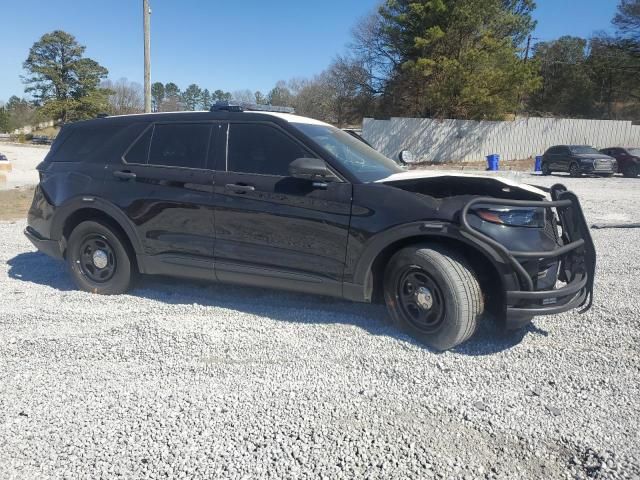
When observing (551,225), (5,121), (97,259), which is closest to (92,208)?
(97,259)

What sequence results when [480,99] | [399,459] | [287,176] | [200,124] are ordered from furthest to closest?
[480,99] < [200,124] < [287,176] < [399,459]

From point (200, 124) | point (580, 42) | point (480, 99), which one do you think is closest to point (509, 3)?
point (480, 99)

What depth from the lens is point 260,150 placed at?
13.9 ft

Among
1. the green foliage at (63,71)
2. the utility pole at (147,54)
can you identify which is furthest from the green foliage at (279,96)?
the utility pole at (147,54)

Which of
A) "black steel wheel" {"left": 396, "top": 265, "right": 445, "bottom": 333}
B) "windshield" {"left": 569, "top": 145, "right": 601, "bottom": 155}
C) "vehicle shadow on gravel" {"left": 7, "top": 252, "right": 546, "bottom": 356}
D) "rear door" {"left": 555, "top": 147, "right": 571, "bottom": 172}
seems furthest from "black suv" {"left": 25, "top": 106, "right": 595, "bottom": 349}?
"windshield" {"left": 569, "top": 145, "right": 601, "bottom": 155}

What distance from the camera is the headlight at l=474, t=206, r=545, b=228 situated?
3430mm

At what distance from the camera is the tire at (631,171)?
23.2 meters

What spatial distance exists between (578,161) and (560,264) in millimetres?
21301

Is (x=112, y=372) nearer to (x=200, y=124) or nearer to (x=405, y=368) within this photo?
(x=405, y=368)

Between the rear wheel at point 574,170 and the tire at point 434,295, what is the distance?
21864 millimetres

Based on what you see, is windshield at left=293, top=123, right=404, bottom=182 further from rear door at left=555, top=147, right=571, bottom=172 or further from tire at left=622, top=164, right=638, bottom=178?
tire at left=622, top=164, right=638, bottom=178

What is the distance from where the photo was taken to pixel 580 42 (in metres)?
45.8

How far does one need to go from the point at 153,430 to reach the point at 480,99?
3027 cm

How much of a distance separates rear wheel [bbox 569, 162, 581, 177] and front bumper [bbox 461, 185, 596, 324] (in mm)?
21006
